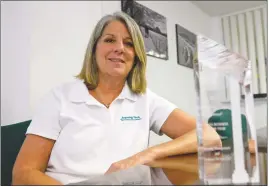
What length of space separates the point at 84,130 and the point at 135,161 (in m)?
0.19

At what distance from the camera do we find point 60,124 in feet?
2.41

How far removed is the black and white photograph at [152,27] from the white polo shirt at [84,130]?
273 mm

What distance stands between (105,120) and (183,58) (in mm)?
394

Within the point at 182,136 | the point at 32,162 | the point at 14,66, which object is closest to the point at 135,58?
the point at 182,136

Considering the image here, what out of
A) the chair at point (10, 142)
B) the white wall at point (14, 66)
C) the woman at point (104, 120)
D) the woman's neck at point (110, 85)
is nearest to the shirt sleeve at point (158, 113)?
the woman at point (104, 120)

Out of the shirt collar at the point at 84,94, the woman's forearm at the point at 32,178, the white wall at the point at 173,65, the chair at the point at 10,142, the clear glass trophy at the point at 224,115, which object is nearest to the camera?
the clear glass trophy at the point at 224,115

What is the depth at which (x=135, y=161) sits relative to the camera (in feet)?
1.99

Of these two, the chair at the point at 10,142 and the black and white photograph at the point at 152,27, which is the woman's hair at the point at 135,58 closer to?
the black and white photograph at the point at 152,27

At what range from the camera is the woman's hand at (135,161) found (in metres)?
0.58

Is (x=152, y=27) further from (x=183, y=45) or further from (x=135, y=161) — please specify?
(x=135, y=161)

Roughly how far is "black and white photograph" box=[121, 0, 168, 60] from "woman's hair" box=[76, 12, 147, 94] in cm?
10

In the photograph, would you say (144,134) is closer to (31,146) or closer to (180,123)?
(180,123)

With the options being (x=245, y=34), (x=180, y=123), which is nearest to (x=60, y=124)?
(x=180, y=123)

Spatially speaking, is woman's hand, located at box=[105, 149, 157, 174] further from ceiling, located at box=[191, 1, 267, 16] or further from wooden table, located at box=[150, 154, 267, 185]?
ceiling, located at box=[191, 1, 267, 16]
